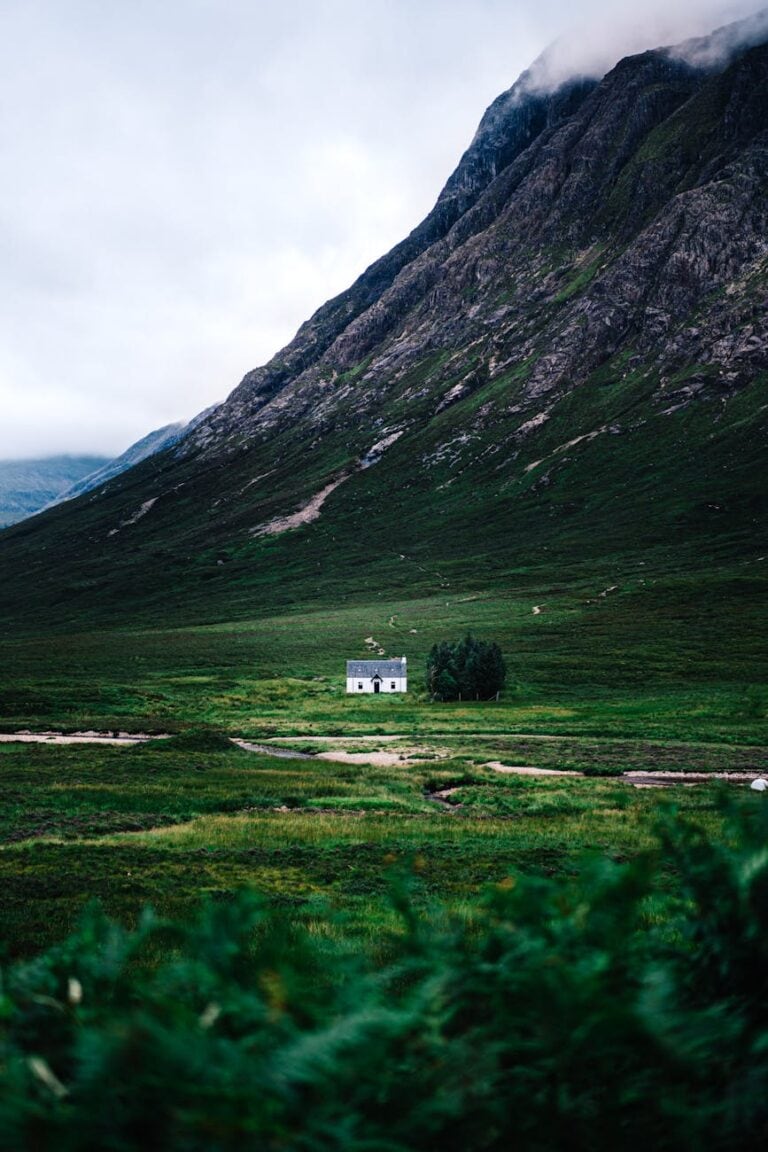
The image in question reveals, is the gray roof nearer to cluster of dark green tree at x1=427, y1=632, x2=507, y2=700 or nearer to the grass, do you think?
cluster of dark green tree at x1=427, y1=632, x2=507, y2=700

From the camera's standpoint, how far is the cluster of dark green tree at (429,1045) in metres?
2.81

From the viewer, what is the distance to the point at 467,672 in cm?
9262

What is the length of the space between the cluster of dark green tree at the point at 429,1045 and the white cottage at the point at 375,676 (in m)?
98.0

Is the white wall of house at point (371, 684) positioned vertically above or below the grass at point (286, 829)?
below

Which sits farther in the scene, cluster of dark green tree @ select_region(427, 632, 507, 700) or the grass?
cluster of dark green tree @ select_region(427, 632, 507, 700)

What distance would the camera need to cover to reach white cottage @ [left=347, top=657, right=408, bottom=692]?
102250mm

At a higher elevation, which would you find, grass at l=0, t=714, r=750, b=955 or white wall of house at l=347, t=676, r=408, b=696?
grass at l=0, t=714, r=750, b=955

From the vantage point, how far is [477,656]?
303 ft

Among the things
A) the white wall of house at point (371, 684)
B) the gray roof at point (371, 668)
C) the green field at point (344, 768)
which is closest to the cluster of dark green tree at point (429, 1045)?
the green field at point (344, 768)

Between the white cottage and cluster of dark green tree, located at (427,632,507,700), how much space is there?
28.1ft

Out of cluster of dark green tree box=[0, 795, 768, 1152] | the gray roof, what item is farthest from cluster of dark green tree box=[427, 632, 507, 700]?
cluster of dark green tree box=[0, 795, 768, 1152]

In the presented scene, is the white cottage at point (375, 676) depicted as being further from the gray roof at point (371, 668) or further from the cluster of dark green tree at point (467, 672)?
the cluster of dark green tree at point (467, 672)

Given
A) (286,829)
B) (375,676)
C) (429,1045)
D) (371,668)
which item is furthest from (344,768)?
(371,668)

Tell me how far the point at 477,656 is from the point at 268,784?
2226 inches
